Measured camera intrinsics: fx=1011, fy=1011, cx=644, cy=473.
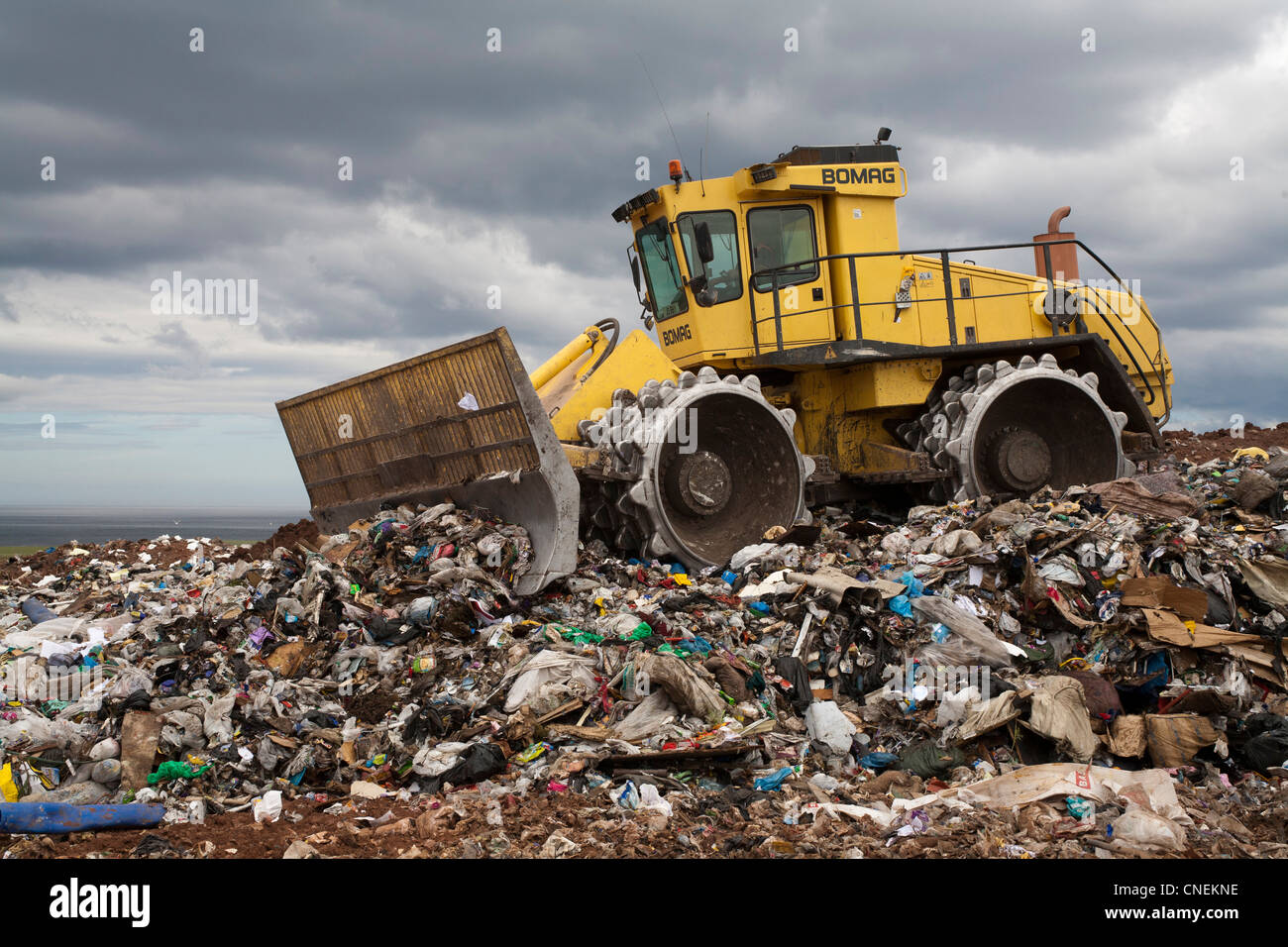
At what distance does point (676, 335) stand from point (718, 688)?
4404mm

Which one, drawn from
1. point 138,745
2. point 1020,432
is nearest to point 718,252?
point 1020,432

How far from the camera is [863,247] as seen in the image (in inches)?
366

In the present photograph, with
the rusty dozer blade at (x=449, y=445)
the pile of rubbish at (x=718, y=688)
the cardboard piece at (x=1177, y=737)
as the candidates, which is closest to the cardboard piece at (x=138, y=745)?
the pile of rubbish at (x=718, y=688)

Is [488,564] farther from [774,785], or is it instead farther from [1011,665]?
[1011,665]

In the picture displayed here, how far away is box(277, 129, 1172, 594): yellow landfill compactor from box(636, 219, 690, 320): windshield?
19mm

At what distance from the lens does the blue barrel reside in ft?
12.4

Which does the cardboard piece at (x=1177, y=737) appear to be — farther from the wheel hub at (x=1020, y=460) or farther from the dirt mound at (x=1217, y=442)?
the dirt mound at (x=1217, y=442)

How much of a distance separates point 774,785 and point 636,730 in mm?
772

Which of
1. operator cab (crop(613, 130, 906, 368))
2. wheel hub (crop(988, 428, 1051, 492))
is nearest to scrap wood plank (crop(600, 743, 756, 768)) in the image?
operator cab (crop(613, 130, 906, 368))

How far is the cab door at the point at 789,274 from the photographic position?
8781 mm

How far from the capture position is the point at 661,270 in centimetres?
893

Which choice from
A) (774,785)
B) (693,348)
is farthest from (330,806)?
(693,348)

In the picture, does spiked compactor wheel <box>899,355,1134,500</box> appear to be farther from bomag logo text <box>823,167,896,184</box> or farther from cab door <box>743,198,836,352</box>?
bomag logo text <box>823,167,896,184</box>

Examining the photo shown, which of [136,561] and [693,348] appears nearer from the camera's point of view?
[693,348]
